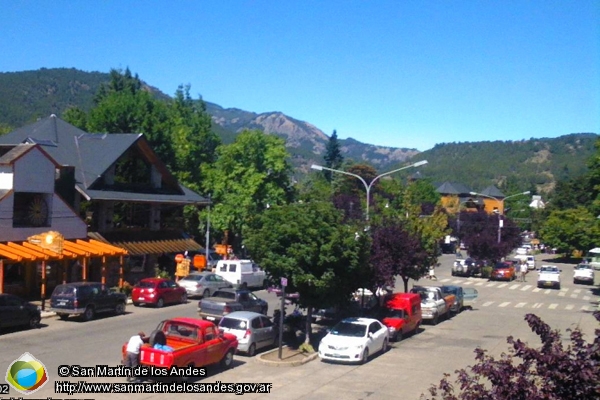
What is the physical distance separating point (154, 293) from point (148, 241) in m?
9.44

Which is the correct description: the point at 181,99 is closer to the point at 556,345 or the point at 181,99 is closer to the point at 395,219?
the point at 395,219

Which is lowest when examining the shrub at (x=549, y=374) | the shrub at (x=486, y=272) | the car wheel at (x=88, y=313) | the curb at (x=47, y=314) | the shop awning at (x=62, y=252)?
the shrub at (x=486, y=272)

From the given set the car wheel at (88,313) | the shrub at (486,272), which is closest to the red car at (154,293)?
the car wheel at (88,313)

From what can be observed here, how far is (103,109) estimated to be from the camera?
54562mm

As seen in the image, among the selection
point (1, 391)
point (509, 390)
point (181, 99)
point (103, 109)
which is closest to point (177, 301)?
point (1, 391)

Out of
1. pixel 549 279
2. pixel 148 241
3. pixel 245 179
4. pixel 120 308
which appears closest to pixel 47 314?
pixel 120 308

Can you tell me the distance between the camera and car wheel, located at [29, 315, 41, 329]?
25.7 m

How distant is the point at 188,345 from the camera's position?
18.5 metres

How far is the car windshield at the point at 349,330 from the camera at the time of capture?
23094mm

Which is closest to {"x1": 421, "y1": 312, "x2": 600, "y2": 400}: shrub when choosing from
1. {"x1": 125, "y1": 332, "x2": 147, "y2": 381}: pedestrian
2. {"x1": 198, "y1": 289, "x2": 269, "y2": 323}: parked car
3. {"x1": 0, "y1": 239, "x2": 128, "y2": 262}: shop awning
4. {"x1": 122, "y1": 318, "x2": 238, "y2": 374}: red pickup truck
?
{"x1": 122, "y1": 318, "x2": 238, "y2": 374}: red pickup truck

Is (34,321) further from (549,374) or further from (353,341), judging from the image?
(549,374)

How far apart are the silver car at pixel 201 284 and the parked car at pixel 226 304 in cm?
708

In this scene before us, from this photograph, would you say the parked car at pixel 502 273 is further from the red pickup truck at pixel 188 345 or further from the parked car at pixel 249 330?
the red pickup truck at pixel 188 345

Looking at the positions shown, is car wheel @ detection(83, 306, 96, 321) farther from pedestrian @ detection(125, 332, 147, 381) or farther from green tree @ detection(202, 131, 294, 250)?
green tree @ detection(202, 131, 294, 250)
